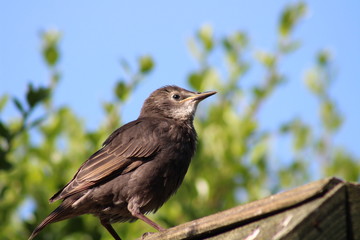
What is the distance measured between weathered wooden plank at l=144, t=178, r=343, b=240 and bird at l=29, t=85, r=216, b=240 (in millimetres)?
1751

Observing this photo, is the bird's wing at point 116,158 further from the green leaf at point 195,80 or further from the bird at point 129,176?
the green leaf at point 195,80

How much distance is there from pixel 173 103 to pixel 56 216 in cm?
219

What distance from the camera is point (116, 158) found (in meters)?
5.58

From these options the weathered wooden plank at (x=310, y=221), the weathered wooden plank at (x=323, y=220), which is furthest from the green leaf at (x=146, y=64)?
the weathered wooden plank at (x=323, y=220)

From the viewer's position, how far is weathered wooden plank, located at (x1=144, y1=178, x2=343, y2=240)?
3.10 meters

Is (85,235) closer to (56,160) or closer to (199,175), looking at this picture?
(56,160)

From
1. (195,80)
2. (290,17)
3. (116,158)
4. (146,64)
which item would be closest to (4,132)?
(116,158)

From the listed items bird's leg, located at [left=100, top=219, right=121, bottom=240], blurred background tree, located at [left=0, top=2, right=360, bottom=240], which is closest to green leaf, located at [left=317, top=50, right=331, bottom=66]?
blurred background tree, located at [left=0, top=2, right=360, bottom=240]

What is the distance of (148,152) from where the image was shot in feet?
18.4

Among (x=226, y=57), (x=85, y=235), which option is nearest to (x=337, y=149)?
(x=226, y=57)

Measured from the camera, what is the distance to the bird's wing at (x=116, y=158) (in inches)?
213

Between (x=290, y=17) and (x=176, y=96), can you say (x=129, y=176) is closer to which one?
(x=176, y=96)

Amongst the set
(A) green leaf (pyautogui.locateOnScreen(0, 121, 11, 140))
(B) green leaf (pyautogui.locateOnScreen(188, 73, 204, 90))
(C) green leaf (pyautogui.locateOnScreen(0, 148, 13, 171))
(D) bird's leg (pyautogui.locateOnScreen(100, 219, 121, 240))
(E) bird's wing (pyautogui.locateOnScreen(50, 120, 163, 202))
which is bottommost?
(D) bird's leg (pyautogui.locateOnScreen(100, 219, 121, 240))

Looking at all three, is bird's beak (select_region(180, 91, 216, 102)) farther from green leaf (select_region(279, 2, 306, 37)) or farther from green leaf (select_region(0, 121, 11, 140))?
green leaf (select_region(0, 121, 11, 140))
